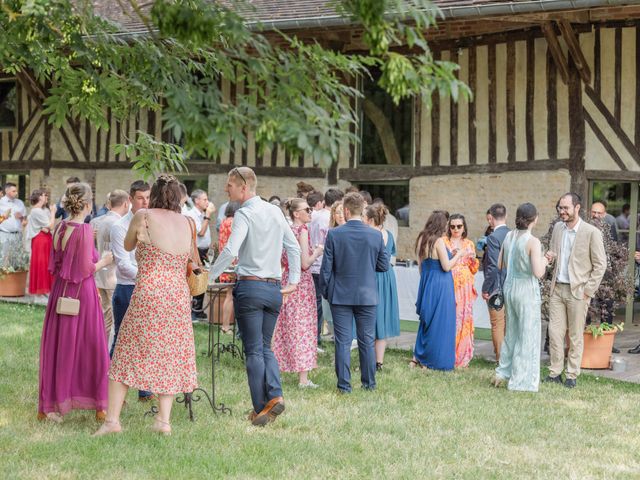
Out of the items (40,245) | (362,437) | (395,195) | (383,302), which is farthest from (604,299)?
(40,245)

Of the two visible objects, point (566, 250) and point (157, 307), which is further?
point (566, 250)

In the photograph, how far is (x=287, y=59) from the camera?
13.6ft

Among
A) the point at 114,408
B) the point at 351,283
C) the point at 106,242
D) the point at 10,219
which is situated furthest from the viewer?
the point at 10,219

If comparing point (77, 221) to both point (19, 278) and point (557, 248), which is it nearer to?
point (557, 248)

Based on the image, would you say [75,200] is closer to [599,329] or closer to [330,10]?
[330,10]

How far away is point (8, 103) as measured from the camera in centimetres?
1866

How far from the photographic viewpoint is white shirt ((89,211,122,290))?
7008 millimetres

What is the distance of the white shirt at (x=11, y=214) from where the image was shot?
1491 centimetres

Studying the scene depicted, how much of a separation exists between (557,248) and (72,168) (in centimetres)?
1216

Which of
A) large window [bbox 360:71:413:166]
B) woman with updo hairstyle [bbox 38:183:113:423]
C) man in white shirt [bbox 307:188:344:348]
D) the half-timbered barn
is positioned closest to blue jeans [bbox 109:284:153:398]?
woman with updo hairstyle [bbox 38:183:113:423]

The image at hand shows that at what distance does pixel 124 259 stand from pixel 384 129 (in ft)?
29.3

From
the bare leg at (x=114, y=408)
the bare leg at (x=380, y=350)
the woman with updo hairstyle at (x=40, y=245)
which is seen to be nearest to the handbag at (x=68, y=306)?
the bare leg at (x=114, y=408)

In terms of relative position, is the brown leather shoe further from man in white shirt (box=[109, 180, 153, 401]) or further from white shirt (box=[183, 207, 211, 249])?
white shirt (box=[183, 207, 211, 249])

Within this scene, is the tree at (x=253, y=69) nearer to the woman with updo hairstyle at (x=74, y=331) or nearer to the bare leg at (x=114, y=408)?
the woman with updo hairstyle at (x=74, y=331)
